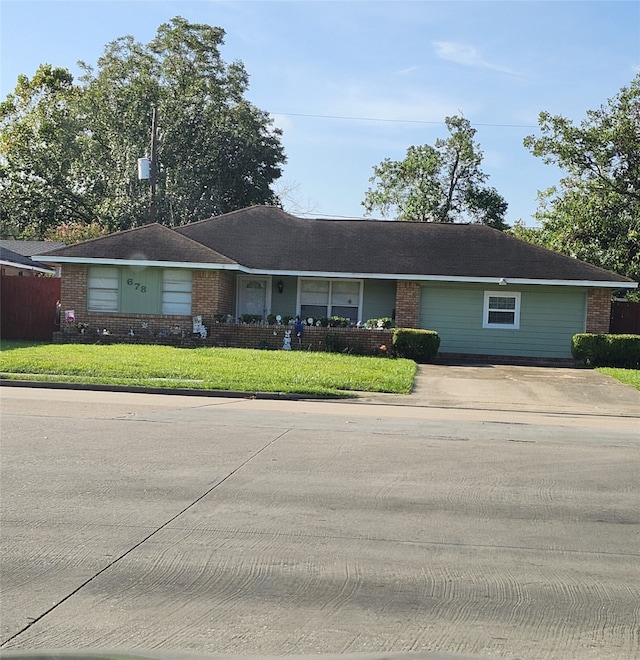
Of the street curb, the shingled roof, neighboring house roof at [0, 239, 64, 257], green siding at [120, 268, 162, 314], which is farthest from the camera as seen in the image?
neighboring house roof at [0, 239, 64, 257]

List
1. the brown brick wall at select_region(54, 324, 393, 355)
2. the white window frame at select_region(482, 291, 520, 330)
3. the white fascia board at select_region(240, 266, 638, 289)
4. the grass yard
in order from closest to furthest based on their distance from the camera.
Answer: the grass yard, the brown brick wall at select_region(54, 324, 393, 355), the white fascia board at select_region(240, 266, 638, 289), the white window frame at select_region(482, 291, 520, 330)

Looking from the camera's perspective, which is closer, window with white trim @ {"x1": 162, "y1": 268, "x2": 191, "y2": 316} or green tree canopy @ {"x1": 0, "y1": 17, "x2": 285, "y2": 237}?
window with white trim @ {"x1": 162, "y1": 268, "x2": 191, "y2": 316}

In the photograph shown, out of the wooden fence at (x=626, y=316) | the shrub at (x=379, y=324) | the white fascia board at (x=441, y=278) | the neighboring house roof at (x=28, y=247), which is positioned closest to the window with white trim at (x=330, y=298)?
the white fascia board at (x=441, y=278)

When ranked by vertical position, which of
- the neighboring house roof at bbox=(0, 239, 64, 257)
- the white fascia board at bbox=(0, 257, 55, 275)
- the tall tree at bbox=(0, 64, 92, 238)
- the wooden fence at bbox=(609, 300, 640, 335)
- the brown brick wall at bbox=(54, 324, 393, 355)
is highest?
the tall tree at bbox=(0, 64, 92, 238)

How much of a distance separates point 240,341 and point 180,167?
23205mm

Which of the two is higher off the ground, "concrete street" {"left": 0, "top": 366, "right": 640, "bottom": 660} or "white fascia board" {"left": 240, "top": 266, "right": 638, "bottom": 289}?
"white fascia board" {"left": 240, "top": 266, "right": 638, "bottom": 289}

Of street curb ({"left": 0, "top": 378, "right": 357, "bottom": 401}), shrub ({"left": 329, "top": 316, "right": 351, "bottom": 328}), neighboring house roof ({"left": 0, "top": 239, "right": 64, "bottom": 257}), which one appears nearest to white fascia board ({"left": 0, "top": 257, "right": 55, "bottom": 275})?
neighboring house roof ({"left": 0, "top": 239, "right": 64, "bottom": 257})

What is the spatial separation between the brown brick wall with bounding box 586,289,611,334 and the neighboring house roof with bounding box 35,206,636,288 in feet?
2.17

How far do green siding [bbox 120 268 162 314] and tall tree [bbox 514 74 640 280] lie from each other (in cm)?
1662

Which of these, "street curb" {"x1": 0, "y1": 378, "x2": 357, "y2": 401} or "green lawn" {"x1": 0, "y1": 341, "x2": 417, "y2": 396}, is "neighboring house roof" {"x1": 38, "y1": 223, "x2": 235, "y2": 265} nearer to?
"green lawn" {"x1": 0, "y1": 341, "x2": 417, "y2": 396}

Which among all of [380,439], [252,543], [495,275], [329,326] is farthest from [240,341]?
[252,543]

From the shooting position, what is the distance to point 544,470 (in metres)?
8.80

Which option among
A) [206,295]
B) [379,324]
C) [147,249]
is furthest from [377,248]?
[147,249]

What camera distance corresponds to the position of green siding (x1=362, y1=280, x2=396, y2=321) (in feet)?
89.6
